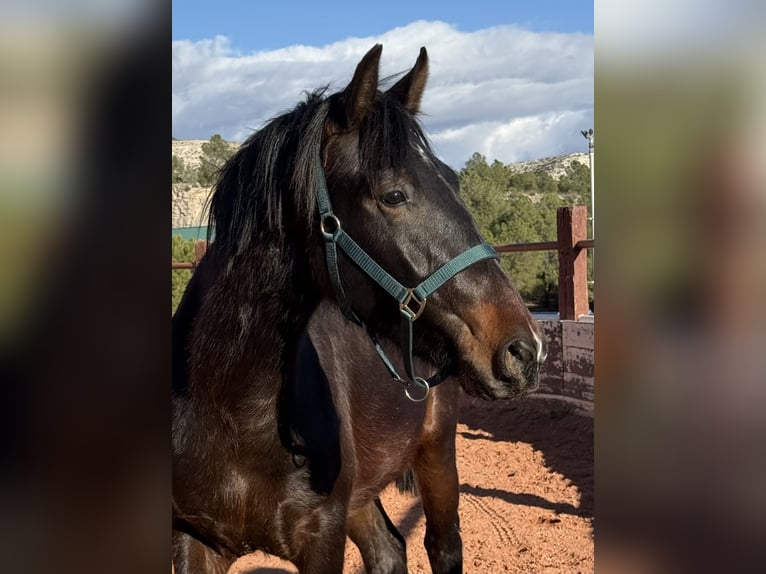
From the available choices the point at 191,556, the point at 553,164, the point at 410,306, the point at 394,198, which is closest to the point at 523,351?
the point at 410,306

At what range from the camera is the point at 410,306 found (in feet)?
6.25

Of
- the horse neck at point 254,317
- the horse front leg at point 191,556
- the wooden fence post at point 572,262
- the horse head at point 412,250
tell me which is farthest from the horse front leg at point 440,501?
the wooden fence post at point 572,262

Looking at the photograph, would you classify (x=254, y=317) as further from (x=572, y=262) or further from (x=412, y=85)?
(x=572, y=262)

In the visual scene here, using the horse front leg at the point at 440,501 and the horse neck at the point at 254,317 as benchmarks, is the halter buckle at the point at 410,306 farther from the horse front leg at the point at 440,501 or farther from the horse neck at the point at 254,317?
the horse front leg at the point at 440,501

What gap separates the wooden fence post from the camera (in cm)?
720

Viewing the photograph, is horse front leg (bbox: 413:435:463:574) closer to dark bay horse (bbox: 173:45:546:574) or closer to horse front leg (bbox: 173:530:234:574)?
dark bay horse (bbox: 173:45:546:574)

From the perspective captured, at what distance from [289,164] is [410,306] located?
0.55 m

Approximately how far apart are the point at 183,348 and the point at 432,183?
96cm

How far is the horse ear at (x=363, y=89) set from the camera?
6.37ft
